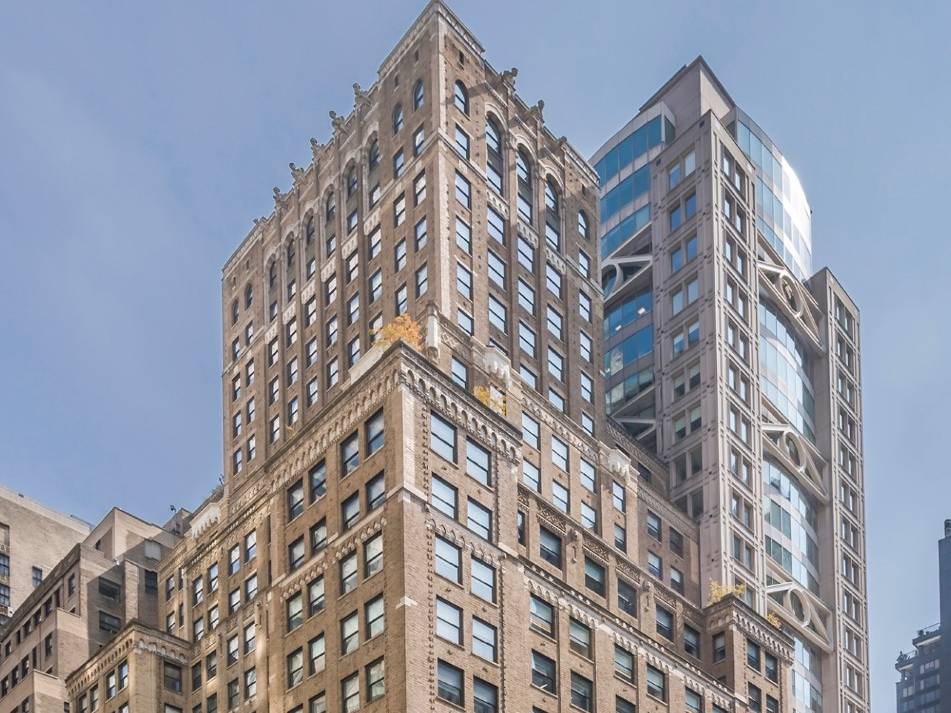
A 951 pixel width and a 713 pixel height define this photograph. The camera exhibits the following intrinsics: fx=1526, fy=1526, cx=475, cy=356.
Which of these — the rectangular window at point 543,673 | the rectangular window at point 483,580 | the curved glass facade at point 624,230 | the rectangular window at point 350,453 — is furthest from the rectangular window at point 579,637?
the curved glass facade at point 624,230

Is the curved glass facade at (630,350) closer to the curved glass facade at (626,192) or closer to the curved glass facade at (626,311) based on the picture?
the curved glass facade at (626,311)

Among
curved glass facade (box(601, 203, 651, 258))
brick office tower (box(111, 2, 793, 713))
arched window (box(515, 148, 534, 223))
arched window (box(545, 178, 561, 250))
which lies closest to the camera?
brick office tower (box(111, 2, 793, 713))

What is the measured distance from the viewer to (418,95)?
319ft

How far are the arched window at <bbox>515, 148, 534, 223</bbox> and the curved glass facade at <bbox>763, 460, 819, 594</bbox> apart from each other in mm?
28429

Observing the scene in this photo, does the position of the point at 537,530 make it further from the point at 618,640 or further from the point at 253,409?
the point at 253,409

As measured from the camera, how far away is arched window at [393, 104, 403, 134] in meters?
98.2

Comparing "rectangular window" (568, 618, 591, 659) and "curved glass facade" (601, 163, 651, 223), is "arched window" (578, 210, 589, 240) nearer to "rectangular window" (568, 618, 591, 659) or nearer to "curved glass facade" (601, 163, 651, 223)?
"curved glass facade" (601, 163, 651, 223)

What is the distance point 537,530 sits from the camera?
85.6 metres

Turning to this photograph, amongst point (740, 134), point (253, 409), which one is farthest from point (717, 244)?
point (253, 409)

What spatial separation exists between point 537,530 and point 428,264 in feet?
55.6

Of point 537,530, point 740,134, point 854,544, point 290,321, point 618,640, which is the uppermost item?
point 740,134

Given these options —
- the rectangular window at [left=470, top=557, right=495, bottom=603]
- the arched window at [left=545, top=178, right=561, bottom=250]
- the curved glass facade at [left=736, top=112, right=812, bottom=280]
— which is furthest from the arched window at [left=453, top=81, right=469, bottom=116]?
the curved glass facade at [left=736, top=112, right=812, bottom=280]

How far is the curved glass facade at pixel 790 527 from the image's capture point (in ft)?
367

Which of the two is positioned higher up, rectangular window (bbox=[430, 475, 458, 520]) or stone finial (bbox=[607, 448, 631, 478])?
stone finial (bbox=[607, 448, 631, 478])
